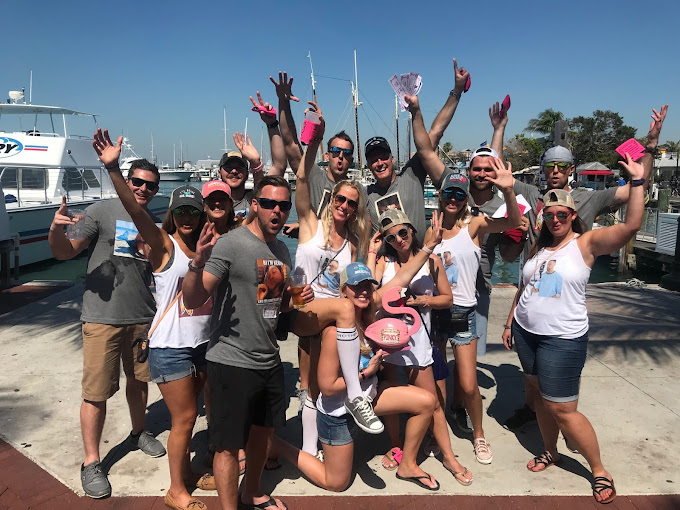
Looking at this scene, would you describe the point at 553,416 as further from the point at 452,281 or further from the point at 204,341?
the point at 204,341

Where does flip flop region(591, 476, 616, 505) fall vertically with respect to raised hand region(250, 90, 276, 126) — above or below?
below

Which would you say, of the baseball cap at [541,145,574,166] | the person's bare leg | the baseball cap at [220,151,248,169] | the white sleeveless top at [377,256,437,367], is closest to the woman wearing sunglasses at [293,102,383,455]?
the white sleeveless top at [377,256,437,367]

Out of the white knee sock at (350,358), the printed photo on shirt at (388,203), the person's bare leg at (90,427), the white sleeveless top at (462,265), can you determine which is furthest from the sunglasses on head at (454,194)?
the person's bare leg at (90,427)

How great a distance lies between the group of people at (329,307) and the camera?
9.05 feet

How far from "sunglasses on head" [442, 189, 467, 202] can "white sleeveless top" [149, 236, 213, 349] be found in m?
1.85

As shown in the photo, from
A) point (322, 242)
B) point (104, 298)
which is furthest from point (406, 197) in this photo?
point (104, 298)

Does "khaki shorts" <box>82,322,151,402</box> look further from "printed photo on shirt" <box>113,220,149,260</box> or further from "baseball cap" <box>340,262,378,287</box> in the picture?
"baseball cap" <box>340,262,378,287</box>

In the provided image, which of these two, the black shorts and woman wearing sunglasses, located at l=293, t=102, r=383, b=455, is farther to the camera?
woman wearing sunglasses, located at l=293, t=102, r=383, b=455

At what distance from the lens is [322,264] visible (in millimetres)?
3396

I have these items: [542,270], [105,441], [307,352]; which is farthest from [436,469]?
[105,441]

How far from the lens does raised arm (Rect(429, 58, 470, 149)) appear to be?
13.5ft

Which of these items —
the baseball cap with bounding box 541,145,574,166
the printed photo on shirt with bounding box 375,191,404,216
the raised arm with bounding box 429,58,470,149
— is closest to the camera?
the printed photo on shirt with bounding box 375,191,404,216

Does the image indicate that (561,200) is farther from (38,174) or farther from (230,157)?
(38,174)

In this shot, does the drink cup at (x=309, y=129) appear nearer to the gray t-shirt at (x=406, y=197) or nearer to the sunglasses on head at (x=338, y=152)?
the sunglasses on head at (x=338, y=152)
